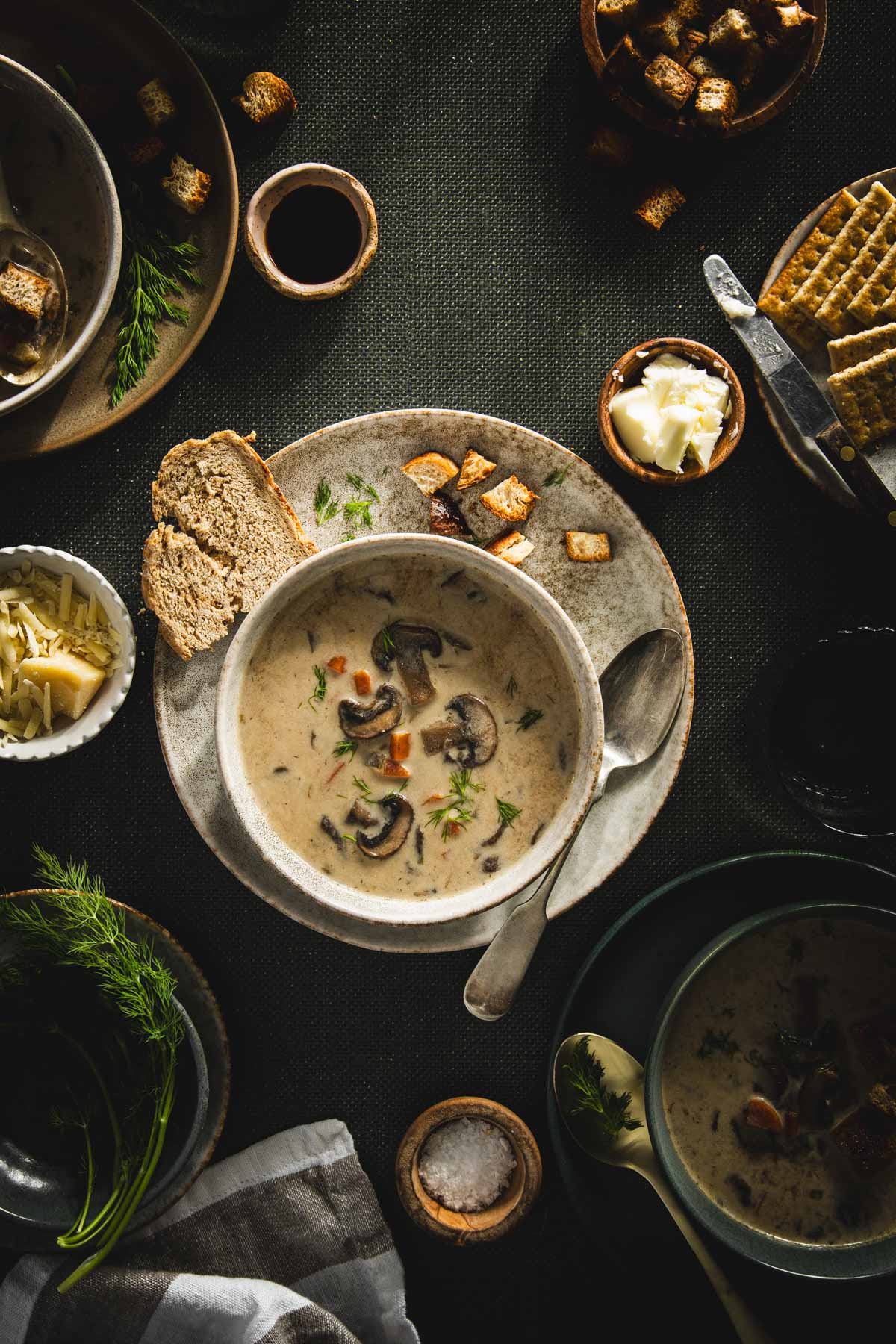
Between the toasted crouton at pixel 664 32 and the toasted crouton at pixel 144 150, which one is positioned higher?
the toasted crouton at pixel 664 32

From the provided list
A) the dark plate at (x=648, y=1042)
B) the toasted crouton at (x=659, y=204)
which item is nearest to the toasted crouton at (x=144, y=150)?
the toasted crouton at (x=659, y=204)

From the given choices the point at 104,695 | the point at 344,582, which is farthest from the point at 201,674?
the point at 344,582

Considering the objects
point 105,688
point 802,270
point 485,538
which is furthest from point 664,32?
point 105,688

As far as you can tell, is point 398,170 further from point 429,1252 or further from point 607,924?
point 429,1252

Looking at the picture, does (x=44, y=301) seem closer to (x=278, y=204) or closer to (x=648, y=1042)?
(x=278, y=204)

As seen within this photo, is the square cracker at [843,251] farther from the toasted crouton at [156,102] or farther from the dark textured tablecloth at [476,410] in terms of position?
the toasted crouton at [156,102]

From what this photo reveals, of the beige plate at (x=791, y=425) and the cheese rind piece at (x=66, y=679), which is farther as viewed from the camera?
the beige plate at (x=791, y=425)
